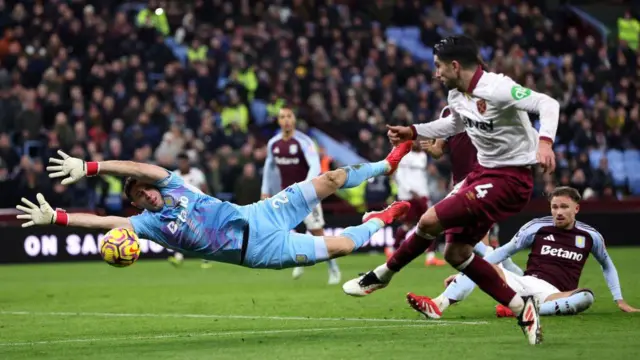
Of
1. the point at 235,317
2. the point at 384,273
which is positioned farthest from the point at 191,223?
the point at 235,317

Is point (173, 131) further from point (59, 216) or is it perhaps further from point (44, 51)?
point (59, 216)

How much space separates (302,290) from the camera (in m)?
16.6

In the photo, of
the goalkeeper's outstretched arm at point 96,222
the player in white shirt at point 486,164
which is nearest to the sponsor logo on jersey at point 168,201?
the goalkeeper's outstretched arm at point 96,222

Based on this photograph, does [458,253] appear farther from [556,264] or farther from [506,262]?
[506,262]

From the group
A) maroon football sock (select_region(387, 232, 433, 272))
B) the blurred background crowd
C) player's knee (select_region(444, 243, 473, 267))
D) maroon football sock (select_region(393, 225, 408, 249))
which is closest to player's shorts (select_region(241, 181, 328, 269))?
maroon football sock (select_region(387, 232, 433, 272))

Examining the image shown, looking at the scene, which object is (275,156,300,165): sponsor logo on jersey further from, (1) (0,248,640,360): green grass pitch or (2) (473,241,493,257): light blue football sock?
(2) (473,241,493,257): light blue football sock

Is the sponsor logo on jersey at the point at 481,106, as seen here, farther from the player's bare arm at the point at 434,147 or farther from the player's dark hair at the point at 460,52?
the player's bare arm at the point at 434,147

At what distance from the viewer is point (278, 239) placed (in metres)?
10.8

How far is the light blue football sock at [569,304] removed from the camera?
38.9 ft

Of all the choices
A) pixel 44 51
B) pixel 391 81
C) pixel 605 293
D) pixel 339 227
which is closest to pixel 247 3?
pixel 391 81

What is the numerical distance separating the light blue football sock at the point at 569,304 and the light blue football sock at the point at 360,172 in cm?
209

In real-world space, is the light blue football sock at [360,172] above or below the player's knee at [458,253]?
above

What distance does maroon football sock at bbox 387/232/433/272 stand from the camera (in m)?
10.3

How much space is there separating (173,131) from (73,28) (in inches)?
169
